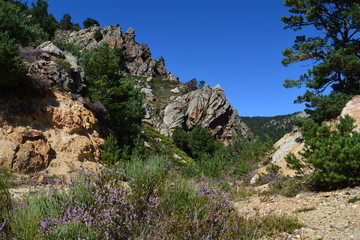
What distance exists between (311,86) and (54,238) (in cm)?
1370

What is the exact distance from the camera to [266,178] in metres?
10.4

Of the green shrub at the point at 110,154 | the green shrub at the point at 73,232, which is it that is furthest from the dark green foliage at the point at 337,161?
the green shrub at the point at 110,154

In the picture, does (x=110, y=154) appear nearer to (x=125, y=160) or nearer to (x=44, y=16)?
(x=125, y=160)

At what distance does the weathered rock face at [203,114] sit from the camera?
177ft

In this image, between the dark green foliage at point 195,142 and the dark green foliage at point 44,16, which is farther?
the dark green foliage at point 44,16

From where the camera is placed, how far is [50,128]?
1354cm

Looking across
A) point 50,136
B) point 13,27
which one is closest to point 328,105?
point 50,136

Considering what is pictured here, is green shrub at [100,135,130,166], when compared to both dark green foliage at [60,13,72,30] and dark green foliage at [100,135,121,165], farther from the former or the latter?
dark green foliage at [60,13,72,30]

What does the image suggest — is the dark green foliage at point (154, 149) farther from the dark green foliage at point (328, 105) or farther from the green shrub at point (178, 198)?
the green shrub at point (178, 198)

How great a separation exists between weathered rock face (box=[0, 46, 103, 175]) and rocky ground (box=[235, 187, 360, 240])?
30.1ft

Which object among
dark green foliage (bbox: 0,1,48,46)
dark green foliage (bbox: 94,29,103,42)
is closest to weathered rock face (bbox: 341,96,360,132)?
dark green foliage (bbox: 0,1,48,46)

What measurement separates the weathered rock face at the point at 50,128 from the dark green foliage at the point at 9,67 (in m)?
0.92

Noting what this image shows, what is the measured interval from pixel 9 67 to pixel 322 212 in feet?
42.9

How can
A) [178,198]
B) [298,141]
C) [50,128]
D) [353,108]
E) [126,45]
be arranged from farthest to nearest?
[126,45] → [50,128] → [298,141] → [353,108] → [178,198]
